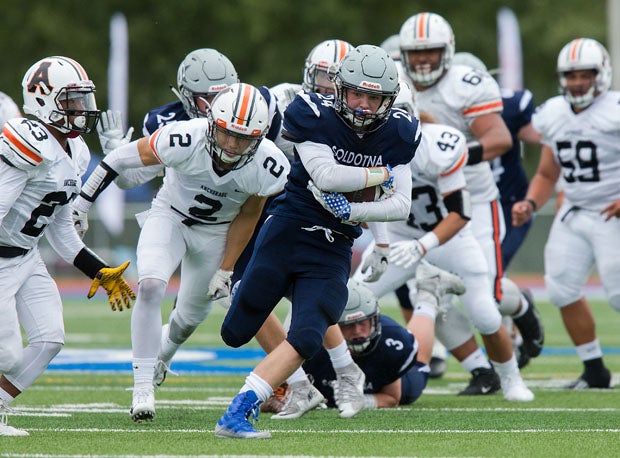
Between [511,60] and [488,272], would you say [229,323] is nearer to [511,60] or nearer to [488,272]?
[488,272]

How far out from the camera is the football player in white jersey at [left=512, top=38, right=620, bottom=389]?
729 centimetres

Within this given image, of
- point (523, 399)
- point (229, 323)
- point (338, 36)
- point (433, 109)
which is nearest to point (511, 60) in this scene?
point (338, 36)

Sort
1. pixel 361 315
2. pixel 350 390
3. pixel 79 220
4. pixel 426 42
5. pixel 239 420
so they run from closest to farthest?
1. pixel 239 420
2. pixel 350 390
3. pixel 79 220
4. pixel 361 315
5. pixel 426 42

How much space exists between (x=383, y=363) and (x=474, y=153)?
5.82 feet

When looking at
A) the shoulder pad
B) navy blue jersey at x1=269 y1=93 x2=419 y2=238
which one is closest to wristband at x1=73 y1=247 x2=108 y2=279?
the shoulder pad

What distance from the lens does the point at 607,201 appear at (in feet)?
24.3

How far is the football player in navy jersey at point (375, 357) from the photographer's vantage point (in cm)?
608

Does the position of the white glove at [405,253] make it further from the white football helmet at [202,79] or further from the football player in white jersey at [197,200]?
the white football helmet at [202,79]

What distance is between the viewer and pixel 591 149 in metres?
7.36

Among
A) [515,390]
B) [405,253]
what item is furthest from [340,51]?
[515,390]

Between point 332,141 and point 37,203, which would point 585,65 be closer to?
point 332,141

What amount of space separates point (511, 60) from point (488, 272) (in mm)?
12515

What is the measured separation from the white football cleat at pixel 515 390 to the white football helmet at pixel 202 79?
2202 mm

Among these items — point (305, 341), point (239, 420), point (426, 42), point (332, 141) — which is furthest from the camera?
point (426, 42)
